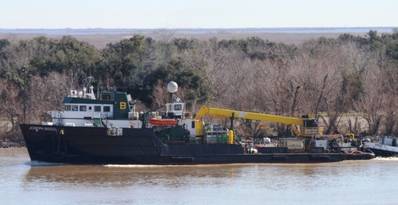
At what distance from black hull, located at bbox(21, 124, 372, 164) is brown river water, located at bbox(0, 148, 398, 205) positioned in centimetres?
46

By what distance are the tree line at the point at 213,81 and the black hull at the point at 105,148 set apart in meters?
10.0

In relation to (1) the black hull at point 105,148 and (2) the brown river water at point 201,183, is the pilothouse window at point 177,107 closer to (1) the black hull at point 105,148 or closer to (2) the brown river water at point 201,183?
(1) the black hull at point 105,148

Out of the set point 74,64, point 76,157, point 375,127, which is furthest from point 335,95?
point 76,157

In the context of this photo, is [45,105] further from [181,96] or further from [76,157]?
[76,157]

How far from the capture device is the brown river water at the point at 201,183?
44219 millimetres

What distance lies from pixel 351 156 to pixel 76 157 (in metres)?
12.1

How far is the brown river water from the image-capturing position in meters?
44.2

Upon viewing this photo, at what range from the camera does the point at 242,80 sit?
70812 mm

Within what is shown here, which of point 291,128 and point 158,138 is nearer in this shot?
point 158,138

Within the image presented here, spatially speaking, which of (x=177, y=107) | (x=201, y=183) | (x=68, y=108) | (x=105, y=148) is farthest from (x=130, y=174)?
(x=177, y=107)

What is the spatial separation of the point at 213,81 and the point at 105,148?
1684cm

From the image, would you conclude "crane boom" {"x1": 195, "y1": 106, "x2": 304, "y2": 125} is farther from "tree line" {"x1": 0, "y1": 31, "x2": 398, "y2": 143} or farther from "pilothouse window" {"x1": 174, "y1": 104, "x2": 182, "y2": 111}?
"tree line" {"x1": 0, "y1": 31, "x2": 398, "y2": 143}

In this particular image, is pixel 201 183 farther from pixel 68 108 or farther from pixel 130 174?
pixel 68 108

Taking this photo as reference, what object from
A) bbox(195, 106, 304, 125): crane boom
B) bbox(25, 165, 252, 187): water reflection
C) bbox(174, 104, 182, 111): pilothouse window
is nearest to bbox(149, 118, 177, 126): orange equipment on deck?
bbox(174, 104, 182, 111): pilothouse window
